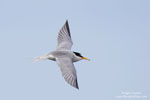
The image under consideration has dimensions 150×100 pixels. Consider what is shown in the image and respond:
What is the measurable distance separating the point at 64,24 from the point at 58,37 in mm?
662

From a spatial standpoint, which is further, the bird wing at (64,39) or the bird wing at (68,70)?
the bird wing at (64,39)

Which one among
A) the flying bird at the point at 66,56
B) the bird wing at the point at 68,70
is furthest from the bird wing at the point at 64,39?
the bird wing at the point at 68,70

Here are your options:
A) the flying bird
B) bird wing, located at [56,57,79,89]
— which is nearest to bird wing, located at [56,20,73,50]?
the flying bird

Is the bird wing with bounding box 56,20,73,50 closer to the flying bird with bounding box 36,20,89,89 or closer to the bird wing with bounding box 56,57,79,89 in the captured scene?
the flying bird with bounding box 36,20,89,89

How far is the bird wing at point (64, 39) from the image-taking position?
1789 centimetres

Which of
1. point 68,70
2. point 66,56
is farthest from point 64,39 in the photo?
point 68,70

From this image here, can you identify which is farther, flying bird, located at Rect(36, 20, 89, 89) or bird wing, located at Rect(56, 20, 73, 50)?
bird wing, located at Rect(56, 20, 73, 50)

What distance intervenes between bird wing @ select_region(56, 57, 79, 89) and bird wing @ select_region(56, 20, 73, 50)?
1937 millimetres

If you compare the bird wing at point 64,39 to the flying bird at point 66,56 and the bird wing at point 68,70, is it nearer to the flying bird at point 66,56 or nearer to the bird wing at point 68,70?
the flying bird at point 66,56

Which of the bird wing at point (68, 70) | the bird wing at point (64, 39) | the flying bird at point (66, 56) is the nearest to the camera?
the bird wing at point (68, 70)

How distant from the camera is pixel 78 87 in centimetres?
1437

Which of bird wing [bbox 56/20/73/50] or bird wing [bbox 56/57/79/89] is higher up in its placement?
bird wing [bbox 56/20/73/50]

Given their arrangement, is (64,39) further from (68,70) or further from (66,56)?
(68,70)

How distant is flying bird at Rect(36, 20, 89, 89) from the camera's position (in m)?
14.8
